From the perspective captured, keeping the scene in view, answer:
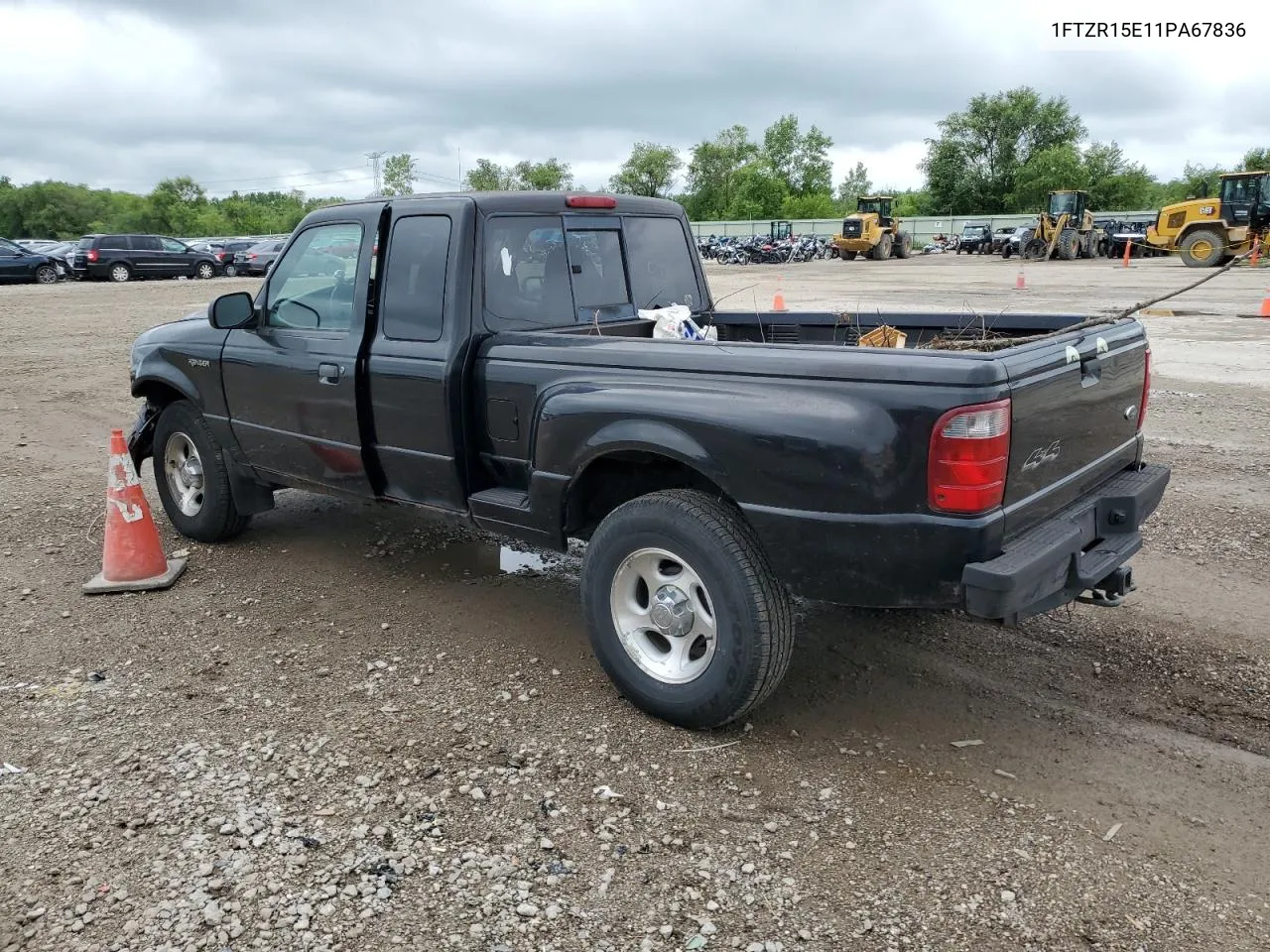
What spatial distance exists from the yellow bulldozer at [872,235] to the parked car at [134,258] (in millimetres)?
29037

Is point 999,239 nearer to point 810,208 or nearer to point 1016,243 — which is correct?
point 1016,243

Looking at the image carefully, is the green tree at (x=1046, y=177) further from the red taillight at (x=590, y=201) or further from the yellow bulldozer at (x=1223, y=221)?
the red taillight at (x=590, y=201)

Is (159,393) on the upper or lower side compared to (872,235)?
lower

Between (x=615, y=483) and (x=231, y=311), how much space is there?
7.71ft

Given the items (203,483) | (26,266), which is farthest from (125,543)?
(26,266)

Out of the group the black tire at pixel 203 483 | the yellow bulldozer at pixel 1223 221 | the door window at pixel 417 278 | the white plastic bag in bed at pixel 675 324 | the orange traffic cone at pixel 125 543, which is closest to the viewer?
the door window at pixel 417 278

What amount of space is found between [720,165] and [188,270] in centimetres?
8712

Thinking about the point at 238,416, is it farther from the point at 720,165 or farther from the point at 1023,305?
the point at 720,165

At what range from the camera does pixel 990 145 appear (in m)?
86.6

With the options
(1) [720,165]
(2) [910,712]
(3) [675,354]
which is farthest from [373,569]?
(1) [720,165]

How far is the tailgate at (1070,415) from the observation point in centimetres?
301

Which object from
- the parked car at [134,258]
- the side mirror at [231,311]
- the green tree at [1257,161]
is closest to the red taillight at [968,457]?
the side mirror at [231,311]

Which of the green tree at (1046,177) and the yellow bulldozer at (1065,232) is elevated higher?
the green tree at (1046,177)

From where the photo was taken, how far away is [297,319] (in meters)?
4.88
